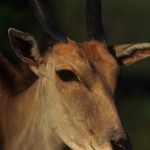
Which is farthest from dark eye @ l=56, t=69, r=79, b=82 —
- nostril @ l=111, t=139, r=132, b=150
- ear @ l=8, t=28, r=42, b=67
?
nostril @ l=111, t=139, r=132, b=150

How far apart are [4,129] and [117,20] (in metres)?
18.0

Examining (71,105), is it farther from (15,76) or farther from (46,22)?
(15,76)

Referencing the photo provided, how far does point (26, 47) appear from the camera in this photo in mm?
8906

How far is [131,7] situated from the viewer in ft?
95.7

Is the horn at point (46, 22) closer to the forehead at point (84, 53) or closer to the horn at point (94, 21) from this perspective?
the forehead at point (84, 53)

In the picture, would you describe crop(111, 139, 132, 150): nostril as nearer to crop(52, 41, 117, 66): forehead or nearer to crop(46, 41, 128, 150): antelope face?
crop(46, 41, 128, 150): antelope face

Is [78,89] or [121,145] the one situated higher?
[78,89]

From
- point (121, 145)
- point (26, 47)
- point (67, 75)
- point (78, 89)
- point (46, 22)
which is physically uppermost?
point (46, 22)

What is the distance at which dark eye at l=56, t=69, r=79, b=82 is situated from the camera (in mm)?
8672

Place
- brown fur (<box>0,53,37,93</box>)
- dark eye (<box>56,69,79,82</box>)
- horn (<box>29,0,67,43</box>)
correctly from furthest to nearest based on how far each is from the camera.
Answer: brown fur (<box>0,53,37,93</box>) → horn (<box>29,0,67,43</box>) → dark eye (<box>56,69,79,82</box>)

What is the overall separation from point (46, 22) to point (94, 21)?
577mm

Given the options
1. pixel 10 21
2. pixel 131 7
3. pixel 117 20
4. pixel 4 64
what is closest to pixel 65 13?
pixel 117 20

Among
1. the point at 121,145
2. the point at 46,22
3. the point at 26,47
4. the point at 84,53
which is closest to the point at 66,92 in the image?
the point at 84,53

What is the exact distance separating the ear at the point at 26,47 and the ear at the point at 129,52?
83 centimetres
